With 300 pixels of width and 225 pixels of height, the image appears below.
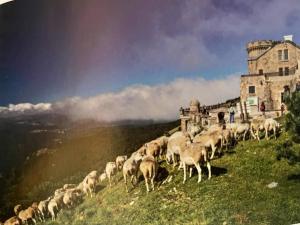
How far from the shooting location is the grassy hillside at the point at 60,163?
5.12 m

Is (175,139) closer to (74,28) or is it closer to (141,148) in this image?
(141,148)

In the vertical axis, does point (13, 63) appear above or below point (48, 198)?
above

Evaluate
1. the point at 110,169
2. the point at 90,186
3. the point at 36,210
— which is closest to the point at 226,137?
the point at 110,169

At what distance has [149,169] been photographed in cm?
494

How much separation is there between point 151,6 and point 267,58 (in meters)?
0.84

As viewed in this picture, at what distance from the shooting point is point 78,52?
521 cm

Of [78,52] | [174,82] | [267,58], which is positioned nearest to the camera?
[267,58]

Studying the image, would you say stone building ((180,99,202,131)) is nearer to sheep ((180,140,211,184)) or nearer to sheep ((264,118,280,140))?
sheep ((180,140,211,184))

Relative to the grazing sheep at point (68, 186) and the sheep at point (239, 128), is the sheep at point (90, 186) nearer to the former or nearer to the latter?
the grazing sheep at point (68, 186)

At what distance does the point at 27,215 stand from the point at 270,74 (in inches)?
75.3

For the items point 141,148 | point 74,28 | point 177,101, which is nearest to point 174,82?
point 177,101

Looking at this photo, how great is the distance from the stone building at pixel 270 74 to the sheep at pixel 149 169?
71cm

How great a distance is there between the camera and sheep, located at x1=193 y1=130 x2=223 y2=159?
478 cm

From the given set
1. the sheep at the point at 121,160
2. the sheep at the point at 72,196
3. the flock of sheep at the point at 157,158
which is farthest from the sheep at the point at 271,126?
the sheep at the point at 72,196
